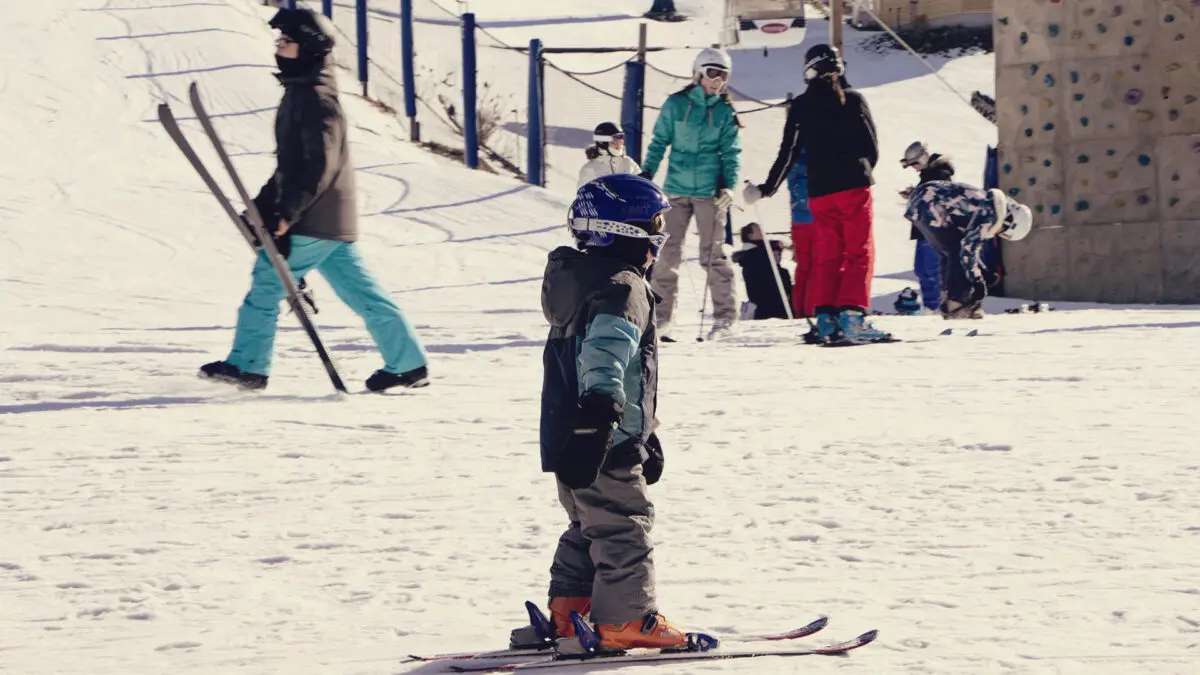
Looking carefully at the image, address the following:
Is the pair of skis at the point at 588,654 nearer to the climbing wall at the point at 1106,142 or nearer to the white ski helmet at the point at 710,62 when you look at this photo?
the white ski helmet at the point at 710,62

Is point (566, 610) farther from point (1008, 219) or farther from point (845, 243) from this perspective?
point (1008, 219)

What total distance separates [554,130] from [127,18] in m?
6.12

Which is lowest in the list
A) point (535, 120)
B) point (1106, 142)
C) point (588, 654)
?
point (588, 654)

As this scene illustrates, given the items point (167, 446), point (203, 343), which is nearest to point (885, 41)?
point (203, 343)

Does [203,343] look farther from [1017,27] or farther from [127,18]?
[127,18]

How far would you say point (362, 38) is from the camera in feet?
64.0

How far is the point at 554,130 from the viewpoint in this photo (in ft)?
57.1

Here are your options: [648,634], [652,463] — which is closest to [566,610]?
[648,634]

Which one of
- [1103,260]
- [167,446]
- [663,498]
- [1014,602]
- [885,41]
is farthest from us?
[885,41]

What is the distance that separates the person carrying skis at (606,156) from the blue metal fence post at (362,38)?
9.72 m

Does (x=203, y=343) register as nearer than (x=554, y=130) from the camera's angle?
Yes

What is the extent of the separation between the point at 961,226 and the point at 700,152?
2.20m

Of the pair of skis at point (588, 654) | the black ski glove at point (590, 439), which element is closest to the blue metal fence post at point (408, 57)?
the pair of skis at point (588, 654)

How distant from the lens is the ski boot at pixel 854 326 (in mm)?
8938
